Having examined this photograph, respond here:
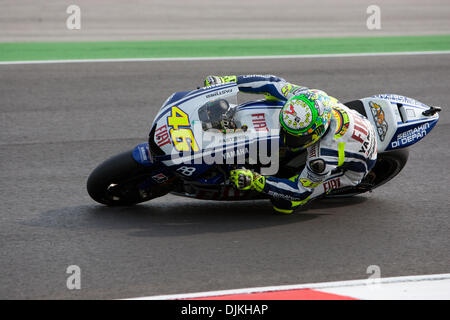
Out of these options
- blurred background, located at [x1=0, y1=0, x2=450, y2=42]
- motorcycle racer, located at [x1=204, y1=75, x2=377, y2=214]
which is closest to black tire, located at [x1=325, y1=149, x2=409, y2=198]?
motorcycle racer, located at [x1=204, y1=75, x2=377, y2=214]

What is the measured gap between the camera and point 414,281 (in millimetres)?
5777

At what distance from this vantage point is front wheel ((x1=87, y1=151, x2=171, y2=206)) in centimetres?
680

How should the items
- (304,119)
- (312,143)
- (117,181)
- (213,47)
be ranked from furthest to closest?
1. (213,47)
2. (117,181)
3. (312,143)
4. (304,119)

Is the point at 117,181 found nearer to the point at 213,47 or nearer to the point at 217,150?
the point at 217,150

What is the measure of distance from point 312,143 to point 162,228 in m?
1.54

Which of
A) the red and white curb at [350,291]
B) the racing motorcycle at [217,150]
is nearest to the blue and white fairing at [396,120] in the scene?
the racing motorcycle at [217,150]

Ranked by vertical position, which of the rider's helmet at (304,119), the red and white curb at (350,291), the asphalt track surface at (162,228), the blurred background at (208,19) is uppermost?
the blurred background at (208,19)

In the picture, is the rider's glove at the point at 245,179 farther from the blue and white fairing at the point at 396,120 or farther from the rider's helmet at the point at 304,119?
the blue and white fairing at the point at 396,120

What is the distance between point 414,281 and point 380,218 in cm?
138

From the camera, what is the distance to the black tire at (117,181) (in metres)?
6.80

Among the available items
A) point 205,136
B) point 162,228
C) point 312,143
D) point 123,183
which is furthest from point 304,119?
point 123,183

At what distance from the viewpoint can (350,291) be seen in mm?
5598

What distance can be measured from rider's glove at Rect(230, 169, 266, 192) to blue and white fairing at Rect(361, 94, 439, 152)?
1.39 metres
